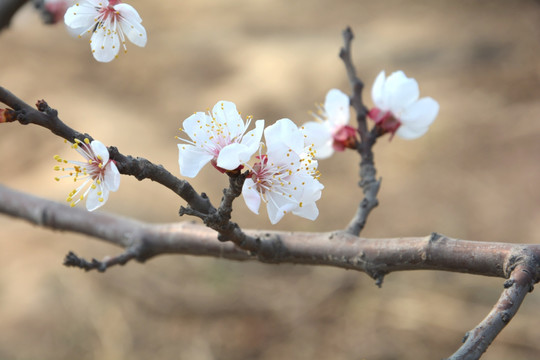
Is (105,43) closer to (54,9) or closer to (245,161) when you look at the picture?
(245,161)

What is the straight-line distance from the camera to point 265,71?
12.3 ft

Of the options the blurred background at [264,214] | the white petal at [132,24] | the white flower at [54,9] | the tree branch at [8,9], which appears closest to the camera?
the white petal at [132,24]

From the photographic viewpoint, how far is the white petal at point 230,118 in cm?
67

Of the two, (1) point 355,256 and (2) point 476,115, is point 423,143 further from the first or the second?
(1) point 355,256

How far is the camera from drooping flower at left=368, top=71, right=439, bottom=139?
999 mm

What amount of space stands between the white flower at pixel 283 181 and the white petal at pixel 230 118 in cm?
4

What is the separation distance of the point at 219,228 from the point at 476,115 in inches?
118

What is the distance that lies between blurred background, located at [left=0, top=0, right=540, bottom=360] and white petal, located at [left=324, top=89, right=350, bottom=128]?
1.28 meters

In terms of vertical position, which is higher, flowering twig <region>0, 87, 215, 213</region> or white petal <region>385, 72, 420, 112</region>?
white petal <region>385, 72, 420, 112</region>

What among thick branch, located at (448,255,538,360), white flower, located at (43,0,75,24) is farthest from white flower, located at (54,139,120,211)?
white flower, located at (43,0,75,24)

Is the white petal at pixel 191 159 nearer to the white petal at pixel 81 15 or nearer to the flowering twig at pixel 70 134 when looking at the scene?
the flowering twig at pixel 70 134

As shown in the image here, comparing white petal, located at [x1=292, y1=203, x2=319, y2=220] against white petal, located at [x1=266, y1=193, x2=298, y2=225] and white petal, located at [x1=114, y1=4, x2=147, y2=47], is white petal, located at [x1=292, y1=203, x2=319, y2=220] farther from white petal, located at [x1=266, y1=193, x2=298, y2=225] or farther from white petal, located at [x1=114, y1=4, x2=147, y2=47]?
white petal, located at [x1=114, y1=4, x2=147, y2=47]

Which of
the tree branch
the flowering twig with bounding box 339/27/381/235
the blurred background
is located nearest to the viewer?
the flowering twig with bounding box 339/27/381/235

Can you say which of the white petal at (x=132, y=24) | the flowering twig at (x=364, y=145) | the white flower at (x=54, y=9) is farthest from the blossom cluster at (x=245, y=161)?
the white flower at (x=54, y=9)
